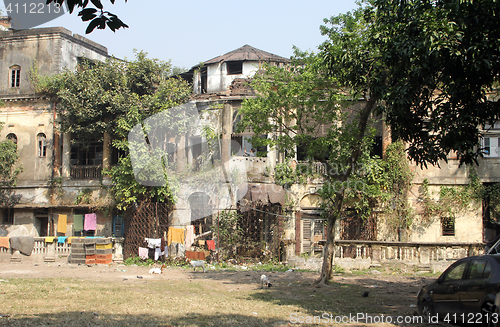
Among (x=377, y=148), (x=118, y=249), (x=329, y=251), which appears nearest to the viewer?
(x=329, y=251)

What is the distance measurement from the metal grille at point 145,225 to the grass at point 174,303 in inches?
270

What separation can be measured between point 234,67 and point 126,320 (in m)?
24.0

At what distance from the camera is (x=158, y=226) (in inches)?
853

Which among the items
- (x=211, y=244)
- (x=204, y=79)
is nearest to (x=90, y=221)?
(x=211, y=244)

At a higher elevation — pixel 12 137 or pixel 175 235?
pixel 12 137

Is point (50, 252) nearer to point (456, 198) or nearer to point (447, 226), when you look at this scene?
point (447, 226)

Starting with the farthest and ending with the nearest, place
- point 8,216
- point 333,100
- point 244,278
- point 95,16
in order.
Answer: point 8,216 → point 244,278 → point 333,100 → point 95,16

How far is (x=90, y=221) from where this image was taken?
24266 millimetres

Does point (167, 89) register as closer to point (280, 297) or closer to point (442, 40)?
point (280, 297)

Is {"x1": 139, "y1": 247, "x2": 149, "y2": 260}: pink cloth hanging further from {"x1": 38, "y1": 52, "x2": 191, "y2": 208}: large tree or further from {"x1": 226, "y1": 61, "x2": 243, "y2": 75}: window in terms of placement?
{"x1": 226, "y1": 61, "x2": 243, "y2": 75}: window

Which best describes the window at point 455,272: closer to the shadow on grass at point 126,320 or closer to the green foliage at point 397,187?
the shadow on grass at point 126,320

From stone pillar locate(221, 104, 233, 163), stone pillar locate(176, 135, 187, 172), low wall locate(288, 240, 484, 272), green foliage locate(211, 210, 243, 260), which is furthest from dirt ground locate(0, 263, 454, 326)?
stone pillar locate(221, 104, 233, 163)

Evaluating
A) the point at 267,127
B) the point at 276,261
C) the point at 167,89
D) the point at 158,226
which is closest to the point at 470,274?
the point at 267,127

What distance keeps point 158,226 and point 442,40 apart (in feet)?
52.9
